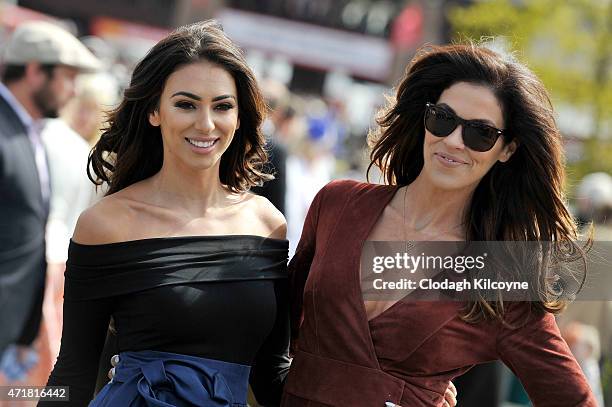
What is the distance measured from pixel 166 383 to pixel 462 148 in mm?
1137

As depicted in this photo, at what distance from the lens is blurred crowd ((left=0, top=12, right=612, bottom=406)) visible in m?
5.41

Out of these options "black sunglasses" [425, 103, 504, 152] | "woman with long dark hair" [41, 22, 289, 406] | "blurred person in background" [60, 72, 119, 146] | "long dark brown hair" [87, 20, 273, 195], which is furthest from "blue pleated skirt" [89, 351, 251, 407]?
"blurred person in background" [60, 72, 119, 146]

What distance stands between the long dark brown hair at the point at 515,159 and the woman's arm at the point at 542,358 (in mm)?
87

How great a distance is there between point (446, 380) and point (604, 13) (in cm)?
1539

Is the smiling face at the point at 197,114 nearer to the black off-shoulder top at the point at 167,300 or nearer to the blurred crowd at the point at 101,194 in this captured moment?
the black off-shoulder top at the point at 167,300

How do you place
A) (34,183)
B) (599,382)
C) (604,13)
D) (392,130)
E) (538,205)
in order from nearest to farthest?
(538,205) < (392,130) < (34,183) < (599,382) < (604,13)

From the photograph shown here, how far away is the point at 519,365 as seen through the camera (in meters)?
3.39

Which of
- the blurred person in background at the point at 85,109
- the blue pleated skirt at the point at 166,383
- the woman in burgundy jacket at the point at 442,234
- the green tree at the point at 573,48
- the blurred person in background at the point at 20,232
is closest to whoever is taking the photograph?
the blue pleated skirt at the point at 166,383

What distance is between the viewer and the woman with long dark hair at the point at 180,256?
332 centimetres

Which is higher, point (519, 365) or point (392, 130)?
point (392, 130)

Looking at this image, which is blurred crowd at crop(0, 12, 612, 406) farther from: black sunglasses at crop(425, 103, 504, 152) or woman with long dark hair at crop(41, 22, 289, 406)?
black sunglasses at crop(425, 103, 504, 152)

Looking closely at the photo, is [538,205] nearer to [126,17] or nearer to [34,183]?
[34,183]

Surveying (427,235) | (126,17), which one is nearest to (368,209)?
(427,235)

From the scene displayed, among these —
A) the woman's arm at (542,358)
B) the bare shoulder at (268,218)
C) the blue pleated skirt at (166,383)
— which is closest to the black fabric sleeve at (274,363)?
the bare shoulder at (268,218)
